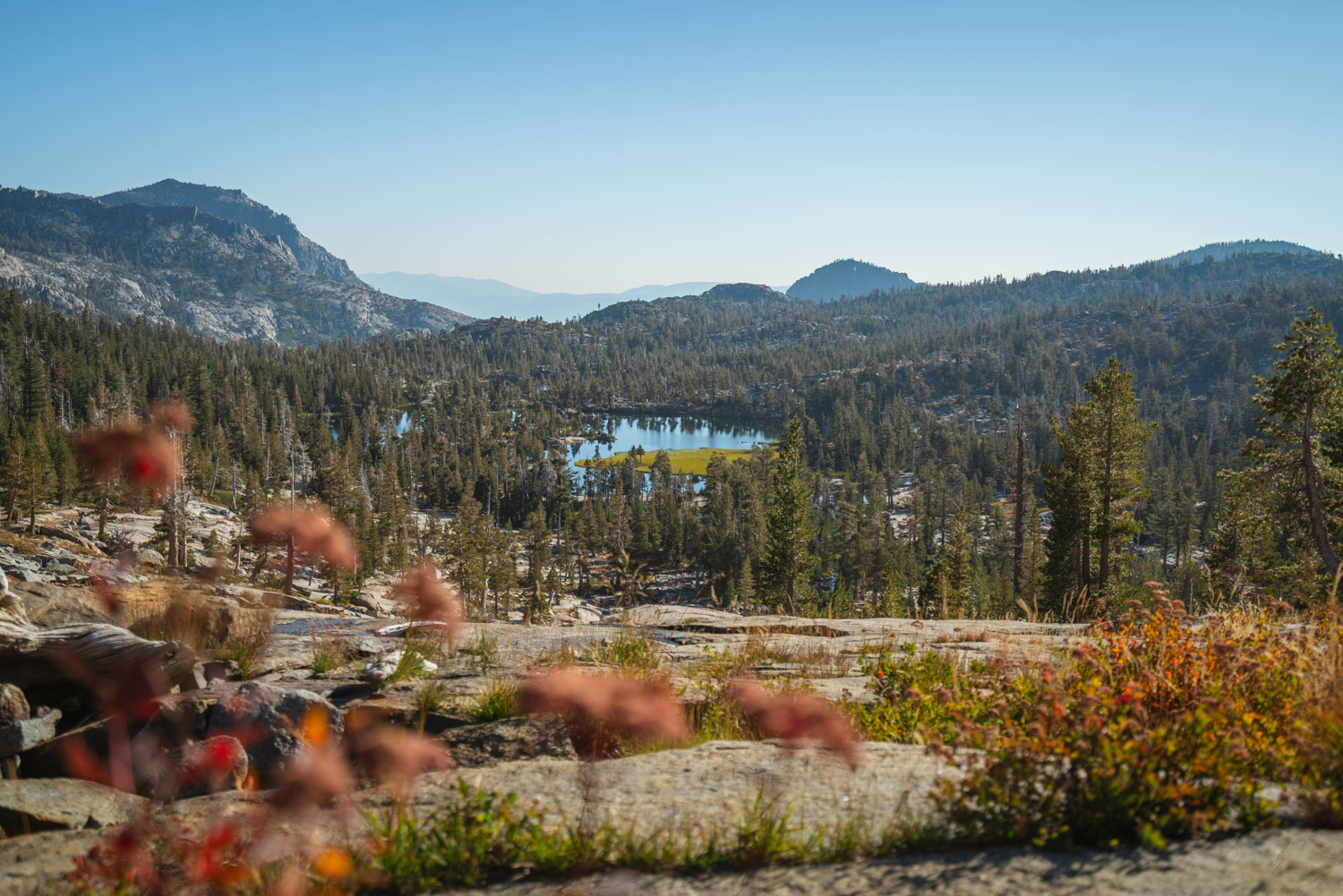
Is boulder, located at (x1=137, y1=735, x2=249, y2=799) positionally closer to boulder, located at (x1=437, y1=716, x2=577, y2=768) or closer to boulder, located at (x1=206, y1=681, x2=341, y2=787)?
boulder, located at (x1=206, y1=681, x2=341, y2=787)

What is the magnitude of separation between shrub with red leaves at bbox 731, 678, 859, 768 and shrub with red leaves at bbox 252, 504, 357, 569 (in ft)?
10.1

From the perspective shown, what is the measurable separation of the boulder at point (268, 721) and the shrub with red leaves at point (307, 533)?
279cm

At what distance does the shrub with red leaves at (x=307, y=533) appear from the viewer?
3517mm

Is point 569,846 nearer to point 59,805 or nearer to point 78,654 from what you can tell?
point 59,805

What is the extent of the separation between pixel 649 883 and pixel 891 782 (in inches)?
82.0

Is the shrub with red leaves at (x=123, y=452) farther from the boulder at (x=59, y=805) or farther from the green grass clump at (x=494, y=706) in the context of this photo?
the green grass clump at (x=494, y=706)

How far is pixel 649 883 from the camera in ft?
13.5

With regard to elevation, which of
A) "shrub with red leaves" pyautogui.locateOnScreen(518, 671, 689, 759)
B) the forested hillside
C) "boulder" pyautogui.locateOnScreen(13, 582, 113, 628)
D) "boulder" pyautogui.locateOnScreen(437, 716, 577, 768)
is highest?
"shrub with red leaves" pyautogui.locateOnScreen(518, 671, 689, 759)

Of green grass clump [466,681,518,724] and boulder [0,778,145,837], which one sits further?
green grass clump [466,681,518,724]

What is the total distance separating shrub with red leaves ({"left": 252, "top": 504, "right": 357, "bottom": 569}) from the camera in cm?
352

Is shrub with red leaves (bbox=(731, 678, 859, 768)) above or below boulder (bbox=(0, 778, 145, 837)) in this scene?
above

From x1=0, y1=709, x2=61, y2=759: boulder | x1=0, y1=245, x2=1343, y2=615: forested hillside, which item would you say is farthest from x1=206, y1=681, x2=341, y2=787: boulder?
x1=0, y1=245, x2=1343, y2=615: forested hillside

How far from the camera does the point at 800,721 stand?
5.04 meters

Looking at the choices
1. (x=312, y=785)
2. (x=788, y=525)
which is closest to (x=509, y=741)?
(x=312, y=785)
